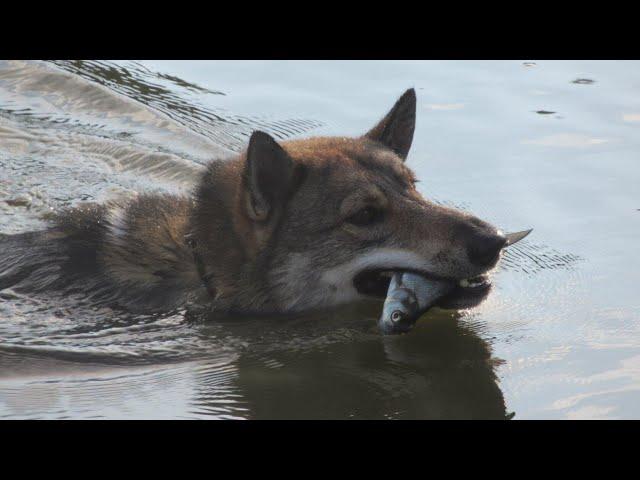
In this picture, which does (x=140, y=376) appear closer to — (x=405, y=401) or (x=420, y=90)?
(x=405, y=401)

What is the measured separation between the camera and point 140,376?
7.48 metres

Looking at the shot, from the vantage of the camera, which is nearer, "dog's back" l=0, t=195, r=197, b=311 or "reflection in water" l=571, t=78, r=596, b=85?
"dog's back" l=0, t=195, r=197, b=311

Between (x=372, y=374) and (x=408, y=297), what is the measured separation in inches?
23.7

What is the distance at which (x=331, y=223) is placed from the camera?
7.67m

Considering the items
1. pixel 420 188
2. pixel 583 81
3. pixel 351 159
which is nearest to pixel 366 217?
pixel 351 159

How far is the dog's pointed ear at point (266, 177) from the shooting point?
7.46 m

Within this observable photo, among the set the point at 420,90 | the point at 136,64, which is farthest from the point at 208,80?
the point at 420,90

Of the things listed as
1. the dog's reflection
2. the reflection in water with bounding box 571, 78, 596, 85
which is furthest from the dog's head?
the reflection in water with bounding box 571, 78, 596, 85

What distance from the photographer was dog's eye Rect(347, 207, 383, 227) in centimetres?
766

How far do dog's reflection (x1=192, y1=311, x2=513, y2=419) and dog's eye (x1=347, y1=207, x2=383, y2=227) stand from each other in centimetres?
82

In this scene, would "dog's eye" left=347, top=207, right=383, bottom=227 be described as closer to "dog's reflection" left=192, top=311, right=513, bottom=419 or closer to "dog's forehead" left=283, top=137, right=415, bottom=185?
"dog's forehead" left=283, top=137, right=415, bottom=185

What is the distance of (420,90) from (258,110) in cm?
205

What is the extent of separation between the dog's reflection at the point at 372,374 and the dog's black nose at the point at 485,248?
809 mm

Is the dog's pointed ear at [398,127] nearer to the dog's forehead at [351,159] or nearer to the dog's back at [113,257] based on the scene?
the dog's forehead at [351,159]
